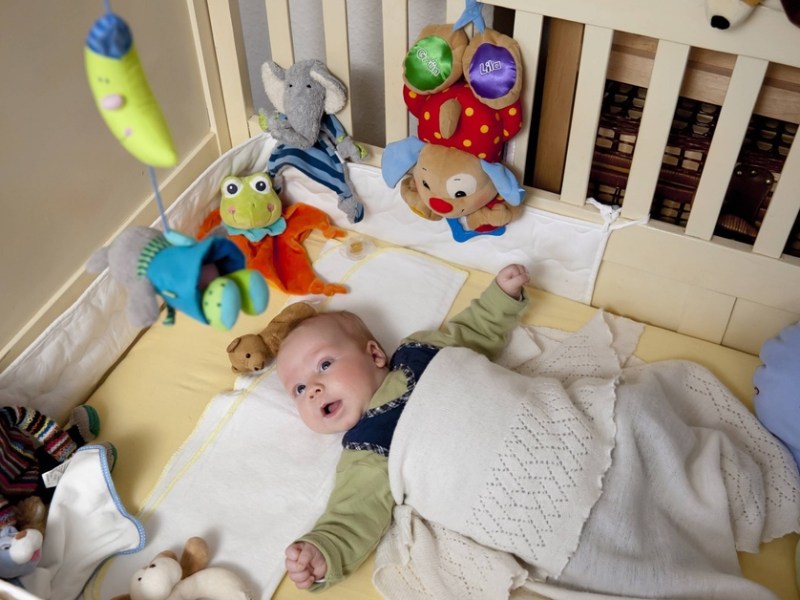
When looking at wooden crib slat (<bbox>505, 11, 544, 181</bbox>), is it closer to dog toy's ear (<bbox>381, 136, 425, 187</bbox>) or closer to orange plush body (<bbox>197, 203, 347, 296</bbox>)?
dog toy's ear (<bbox>381, 136, 425, 187</bbox>)

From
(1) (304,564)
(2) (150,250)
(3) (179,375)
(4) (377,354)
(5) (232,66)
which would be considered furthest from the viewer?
(5) (232,66)

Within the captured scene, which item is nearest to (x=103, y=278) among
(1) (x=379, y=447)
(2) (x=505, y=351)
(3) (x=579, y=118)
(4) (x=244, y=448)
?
(4) (x=244, y=448)

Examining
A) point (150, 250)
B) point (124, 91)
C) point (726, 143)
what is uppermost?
point (124, 91)

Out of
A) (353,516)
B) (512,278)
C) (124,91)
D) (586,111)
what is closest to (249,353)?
(353,516)


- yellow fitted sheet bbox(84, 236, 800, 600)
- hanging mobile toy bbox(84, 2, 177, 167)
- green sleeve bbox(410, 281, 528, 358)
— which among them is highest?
hanging mobile toy bbox(84, 2, 177, 167)

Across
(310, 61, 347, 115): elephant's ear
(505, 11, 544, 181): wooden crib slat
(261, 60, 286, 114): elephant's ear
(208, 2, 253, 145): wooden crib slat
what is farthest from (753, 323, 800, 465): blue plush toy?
(208, 2, 253, 145): wooden crib slat

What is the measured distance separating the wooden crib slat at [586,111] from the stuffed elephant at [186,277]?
72cm

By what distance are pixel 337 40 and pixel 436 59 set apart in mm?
256

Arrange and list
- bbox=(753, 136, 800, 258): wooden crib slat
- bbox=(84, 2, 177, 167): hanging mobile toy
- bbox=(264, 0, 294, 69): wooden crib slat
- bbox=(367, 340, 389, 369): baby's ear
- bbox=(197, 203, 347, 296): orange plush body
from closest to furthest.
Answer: bbox=(84, 2, 177, 167): hanging mobile toy → bbox=(753, 136, 800, 258): wooden crib slat → bbox=(367, 340, 389, 369): baby's ear → bbox=(264, 0, 294, 69): wooden crib slat → bbox=(197, 203, 347, 296): orange plush body

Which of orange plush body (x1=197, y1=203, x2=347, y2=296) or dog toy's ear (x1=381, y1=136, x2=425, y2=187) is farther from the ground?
dog toy's ear (x1=381, y1=136, x2=425, y2=187)

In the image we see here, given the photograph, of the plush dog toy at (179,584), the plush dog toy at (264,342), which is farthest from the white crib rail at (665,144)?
the plush dog toy at (179,584)

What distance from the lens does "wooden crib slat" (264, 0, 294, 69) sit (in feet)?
4.95

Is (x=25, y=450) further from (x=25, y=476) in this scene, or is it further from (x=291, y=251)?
(x=291, y=251)

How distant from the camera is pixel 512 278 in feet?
4.80
